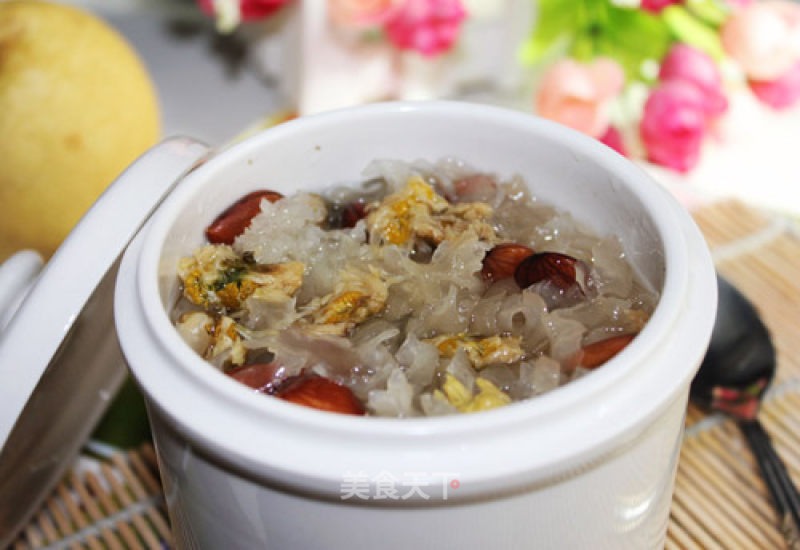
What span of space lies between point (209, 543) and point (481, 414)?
0.35 meters

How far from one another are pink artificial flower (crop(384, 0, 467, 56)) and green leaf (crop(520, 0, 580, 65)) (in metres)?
0.24

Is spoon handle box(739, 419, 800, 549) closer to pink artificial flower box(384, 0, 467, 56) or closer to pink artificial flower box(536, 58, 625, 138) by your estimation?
pink artificial flower box(536, 58, 625, 138)

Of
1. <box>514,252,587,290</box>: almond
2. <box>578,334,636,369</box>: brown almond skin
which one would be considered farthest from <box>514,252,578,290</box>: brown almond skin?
<box>578,334,636,369</box>: brown almond skin

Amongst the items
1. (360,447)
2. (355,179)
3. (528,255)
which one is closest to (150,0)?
(355,179)

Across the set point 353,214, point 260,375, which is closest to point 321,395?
point 260,375

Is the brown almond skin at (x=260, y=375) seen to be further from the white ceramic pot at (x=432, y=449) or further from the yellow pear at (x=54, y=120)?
the yellow pear at (x=54, y=120)

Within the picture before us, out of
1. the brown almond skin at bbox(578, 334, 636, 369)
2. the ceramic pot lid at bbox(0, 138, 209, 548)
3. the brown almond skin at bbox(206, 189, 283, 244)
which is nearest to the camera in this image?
the brown almond skin at bbox(578, 334, 636, 369)

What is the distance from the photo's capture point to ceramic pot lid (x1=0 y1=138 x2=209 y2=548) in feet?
3.25

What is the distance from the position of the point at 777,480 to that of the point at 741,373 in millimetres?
200

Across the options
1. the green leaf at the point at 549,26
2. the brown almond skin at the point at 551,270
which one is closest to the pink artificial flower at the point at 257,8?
the green leaf at the point at 549,26

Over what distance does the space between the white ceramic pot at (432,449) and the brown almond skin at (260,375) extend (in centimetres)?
8

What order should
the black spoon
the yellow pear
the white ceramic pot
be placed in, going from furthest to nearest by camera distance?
the yellow pear → the black spoon → the white ceramic pot

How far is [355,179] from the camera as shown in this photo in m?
1.26

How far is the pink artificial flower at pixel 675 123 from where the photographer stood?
213 centimetres
